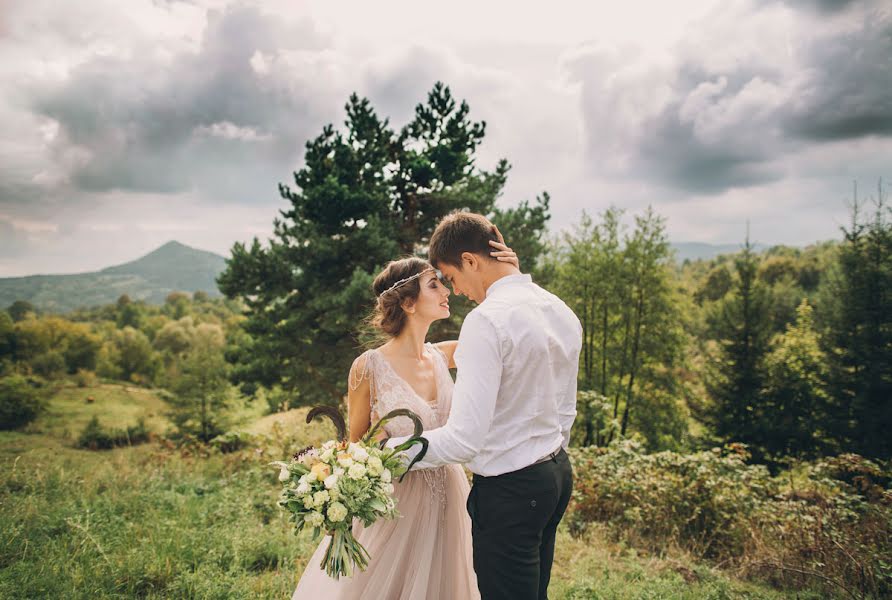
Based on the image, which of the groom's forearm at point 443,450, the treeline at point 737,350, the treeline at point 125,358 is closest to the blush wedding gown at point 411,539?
the groom's forearm at point 443,450

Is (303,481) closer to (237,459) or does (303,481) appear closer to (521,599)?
(521,599)

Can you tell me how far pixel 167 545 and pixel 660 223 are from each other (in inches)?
817

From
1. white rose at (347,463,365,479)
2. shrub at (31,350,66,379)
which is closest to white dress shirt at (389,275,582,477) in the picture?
white rose at (347,463,365,479)

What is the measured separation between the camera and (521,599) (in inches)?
76.0

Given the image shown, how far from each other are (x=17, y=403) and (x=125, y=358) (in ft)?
101

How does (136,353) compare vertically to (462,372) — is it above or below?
below

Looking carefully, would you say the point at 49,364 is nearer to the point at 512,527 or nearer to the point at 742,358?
the point at 512,527

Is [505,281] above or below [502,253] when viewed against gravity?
below

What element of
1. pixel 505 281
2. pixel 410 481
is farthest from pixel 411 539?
pixel 505 281

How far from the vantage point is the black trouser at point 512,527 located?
6.38 ft

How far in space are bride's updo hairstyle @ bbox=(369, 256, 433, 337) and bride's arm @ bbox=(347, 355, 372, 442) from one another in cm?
37

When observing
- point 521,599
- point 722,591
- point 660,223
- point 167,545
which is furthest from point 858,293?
point 167,545

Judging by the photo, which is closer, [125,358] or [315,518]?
[315,518]

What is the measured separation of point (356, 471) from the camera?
1.82 meters
